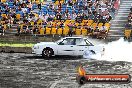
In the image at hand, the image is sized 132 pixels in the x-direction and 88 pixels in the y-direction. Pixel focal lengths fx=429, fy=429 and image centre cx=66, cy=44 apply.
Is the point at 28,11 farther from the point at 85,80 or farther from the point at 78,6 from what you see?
the point at 85,80

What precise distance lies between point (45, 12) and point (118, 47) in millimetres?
10507

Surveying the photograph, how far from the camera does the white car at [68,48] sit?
2689 centimetres

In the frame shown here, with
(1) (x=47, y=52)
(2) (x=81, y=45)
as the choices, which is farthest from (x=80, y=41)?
(1) (x=47, y=52)

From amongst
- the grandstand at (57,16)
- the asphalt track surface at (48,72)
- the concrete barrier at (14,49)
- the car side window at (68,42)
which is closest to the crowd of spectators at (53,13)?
the grandstand at (57,16)

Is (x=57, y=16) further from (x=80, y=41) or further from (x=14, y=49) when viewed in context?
(x=80, y=41)

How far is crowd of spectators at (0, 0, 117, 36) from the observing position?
36.5 meters

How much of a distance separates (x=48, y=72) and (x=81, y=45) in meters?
7.43

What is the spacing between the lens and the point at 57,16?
3741 centimetres

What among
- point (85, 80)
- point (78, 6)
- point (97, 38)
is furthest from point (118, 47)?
point (85, 80)

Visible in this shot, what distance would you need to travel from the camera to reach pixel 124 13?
127 ft

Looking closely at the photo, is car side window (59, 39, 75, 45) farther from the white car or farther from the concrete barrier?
the concrete barrier

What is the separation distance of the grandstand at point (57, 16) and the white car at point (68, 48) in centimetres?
745

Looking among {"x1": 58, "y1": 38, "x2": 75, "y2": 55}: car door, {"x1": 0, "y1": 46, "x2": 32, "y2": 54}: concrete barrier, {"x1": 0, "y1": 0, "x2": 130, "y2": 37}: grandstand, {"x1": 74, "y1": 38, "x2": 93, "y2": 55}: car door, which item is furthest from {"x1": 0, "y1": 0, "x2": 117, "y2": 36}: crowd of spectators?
{"x1": 74, "y1": 38, "x2": 93, "y2": 55}: car door

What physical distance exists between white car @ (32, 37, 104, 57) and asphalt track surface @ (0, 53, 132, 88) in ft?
4.28
